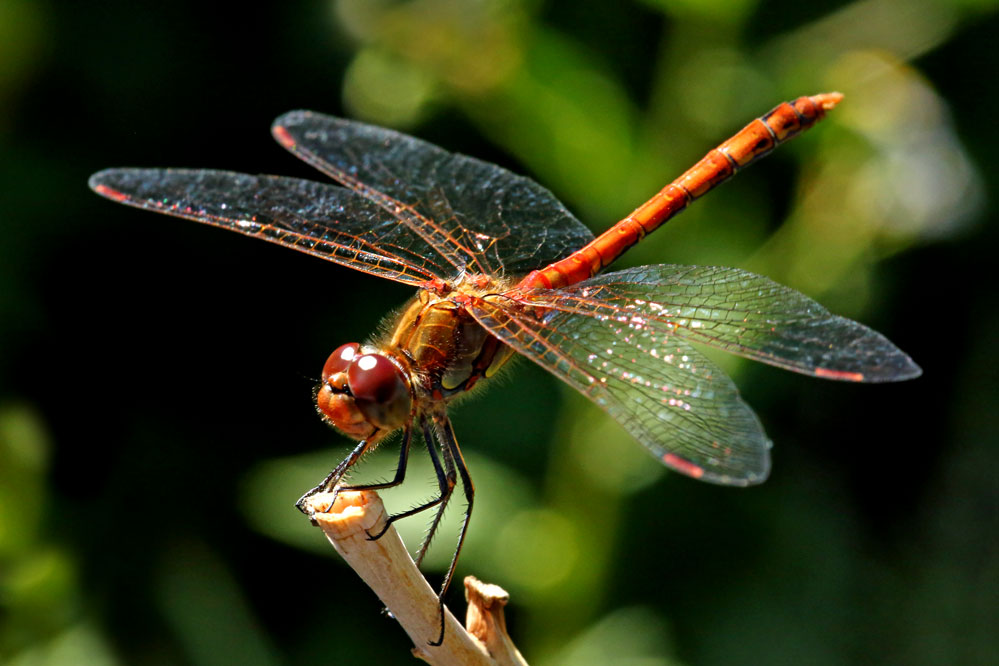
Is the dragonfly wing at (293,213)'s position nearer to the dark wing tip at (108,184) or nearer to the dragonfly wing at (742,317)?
the dark wing tip at (108,184)

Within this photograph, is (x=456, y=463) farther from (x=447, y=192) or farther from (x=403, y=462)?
(x=447, y=192)

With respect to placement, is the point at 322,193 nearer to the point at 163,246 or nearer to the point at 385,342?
the point at 385,342

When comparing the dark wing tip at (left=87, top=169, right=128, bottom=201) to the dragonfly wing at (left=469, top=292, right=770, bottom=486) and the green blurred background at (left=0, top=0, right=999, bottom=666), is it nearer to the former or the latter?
the green blurred background at (left=0, top=0, right=999, bottom=666)

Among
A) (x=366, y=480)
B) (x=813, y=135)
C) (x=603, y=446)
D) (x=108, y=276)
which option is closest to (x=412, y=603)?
(x=366, y=480)

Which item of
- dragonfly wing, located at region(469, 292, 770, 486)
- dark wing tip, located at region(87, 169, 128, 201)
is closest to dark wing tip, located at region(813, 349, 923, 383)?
dragonfly wing, located at region(469, 292, 770, 486)

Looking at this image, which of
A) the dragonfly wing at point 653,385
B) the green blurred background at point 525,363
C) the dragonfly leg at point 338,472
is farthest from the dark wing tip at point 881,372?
the dragonfly leg at point 338,472
